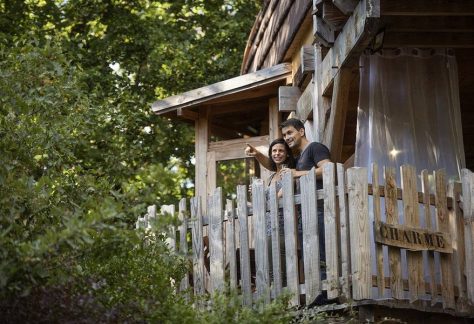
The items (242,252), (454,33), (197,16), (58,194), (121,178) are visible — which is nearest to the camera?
(58,194)

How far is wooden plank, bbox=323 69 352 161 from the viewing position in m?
10.6

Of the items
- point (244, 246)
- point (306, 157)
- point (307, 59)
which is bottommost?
point (244, 246)

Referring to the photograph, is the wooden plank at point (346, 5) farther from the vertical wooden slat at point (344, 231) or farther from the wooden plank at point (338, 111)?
the vertical wooden slat at point (344, 231)

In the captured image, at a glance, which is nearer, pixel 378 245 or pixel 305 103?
pixel 378 245

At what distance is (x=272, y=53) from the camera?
1559cm

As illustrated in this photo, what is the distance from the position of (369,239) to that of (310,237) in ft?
2.08

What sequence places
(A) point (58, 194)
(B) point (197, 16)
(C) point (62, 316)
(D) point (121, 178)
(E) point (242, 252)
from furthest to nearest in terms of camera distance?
(B) point (197, 16), (D) point (121, 178), (E) point (242, 252), (A) point (58, 194), (C) point (62, 316)

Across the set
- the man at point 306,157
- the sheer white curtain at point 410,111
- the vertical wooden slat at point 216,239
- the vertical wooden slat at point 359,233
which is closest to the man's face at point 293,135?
the man at point 306,157

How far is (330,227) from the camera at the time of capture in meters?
8.90

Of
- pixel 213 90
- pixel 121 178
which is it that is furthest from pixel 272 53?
pixel 121 178

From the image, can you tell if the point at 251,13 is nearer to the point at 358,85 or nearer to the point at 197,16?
the point at 197,16

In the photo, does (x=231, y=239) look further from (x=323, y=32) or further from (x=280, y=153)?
(x=323, y=32)

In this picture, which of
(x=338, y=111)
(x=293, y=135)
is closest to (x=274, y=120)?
(x=338, y=111)

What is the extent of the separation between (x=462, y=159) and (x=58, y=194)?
3797 mm
